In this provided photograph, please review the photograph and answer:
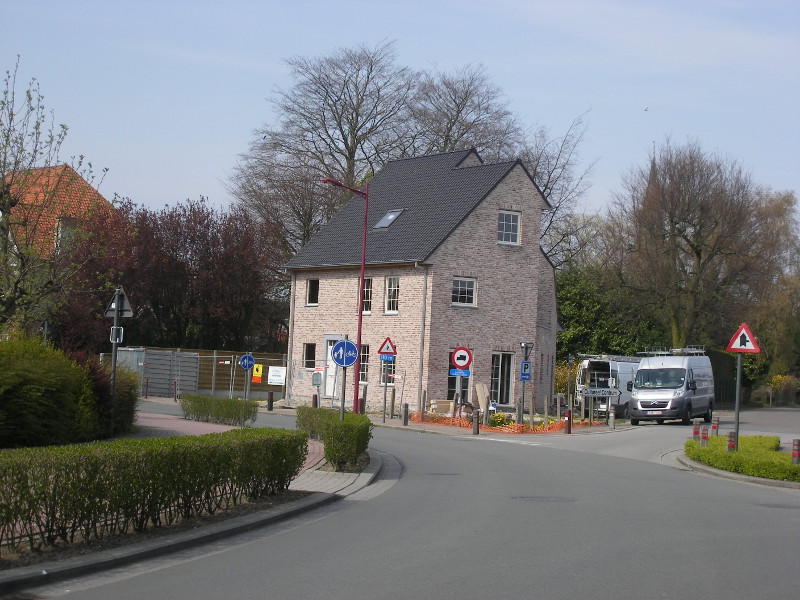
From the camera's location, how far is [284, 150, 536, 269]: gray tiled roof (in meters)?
38.9

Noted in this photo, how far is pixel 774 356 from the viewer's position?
60.0 meters

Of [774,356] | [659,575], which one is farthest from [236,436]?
[774,356]

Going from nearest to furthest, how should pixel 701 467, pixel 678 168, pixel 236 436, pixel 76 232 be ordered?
pixel 236 436, pixel 76 232, pixel 701 467, pixel 678 168

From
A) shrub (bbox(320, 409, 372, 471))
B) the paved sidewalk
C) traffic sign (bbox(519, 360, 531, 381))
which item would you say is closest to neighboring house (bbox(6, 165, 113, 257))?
shrub (bbox(320, 409, 372, 471))

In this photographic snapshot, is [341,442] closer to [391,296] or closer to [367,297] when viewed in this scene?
[391,296]

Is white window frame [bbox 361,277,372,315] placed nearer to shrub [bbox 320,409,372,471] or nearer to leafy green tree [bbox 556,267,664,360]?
leafy green tree [bbox 556,267,664,360]

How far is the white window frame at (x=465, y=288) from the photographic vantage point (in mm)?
38375

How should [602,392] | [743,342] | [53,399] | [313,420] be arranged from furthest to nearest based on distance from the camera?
1. [602,392]
2. [313,420]
3. [743,342]
4. [53,399]

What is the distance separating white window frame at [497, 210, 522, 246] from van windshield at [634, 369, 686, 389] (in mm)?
7442

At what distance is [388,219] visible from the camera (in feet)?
137

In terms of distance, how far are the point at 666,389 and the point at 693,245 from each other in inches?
725

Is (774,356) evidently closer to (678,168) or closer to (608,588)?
(678,168)

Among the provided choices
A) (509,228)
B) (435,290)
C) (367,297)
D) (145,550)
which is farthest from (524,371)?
(145,550)

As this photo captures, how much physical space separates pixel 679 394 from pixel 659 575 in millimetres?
28056
